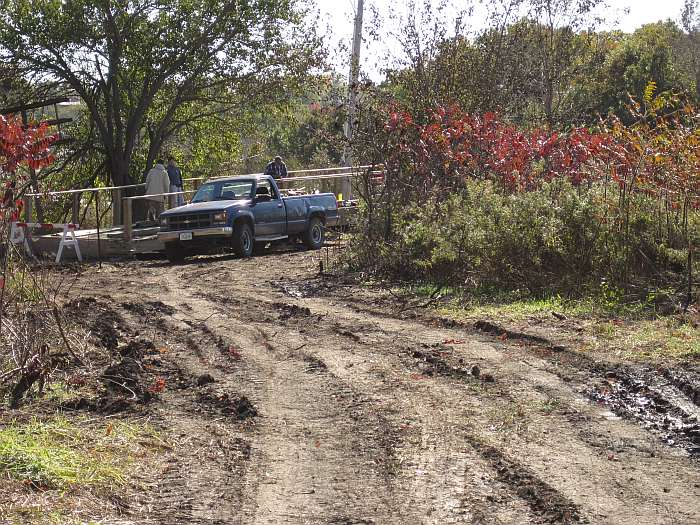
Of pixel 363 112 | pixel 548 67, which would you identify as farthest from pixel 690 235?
pixel 548 67

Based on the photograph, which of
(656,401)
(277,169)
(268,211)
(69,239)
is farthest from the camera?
(277,169)

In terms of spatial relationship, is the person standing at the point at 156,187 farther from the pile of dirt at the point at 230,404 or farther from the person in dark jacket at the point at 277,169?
the pile of dirt at the point at 230,404

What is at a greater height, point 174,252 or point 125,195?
point 125,195

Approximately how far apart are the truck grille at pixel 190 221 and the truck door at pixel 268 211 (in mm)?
1184

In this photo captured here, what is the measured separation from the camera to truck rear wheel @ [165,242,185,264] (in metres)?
22.1

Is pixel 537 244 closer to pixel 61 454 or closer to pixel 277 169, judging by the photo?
pixel 61 454

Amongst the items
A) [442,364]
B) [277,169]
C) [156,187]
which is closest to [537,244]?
[442,364]

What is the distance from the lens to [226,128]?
107ft

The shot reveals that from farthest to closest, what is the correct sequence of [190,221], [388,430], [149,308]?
[190,221]
[149,308]
[388,430]

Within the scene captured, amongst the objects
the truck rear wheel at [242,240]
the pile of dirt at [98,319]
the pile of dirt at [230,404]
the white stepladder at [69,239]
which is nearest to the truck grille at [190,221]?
the truck rear wheel at [242,240]

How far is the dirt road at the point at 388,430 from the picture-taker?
5.74 m

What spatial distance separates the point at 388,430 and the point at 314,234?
17.1 meters

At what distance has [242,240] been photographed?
2205cm

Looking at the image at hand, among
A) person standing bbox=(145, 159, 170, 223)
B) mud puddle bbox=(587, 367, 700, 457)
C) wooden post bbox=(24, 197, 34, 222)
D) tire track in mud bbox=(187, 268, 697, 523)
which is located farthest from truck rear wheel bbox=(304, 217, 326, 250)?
mud puddle bbox=(587, 367, 700, 457)
